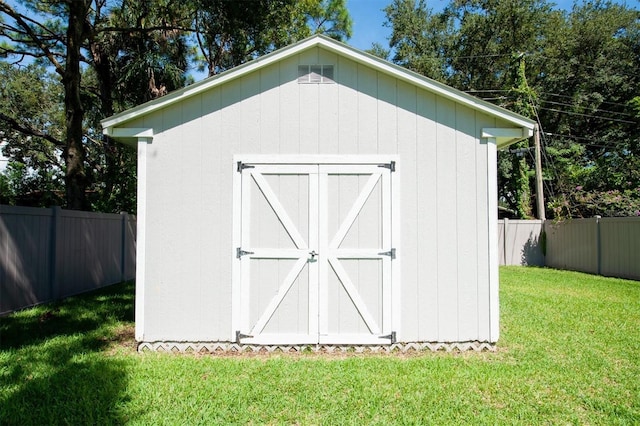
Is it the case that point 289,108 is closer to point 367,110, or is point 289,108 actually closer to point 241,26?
point 367,110

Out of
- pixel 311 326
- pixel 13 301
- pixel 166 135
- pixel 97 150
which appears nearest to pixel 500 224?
pixel 311 326

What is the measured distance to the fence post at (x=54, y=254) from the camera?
7.66 m

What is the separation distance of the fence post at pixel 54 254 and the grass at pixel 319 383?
1.67 m

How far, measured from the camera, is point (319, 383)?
4.01m

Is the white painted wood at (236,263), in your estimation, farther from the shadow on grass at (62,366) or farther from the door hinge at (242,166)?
the shadow on grass at (62,366)

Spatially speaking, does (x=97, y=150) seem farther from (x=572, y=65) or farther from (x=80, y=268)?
(x=572, y=65)

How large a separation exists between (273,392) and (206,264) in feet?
6.06

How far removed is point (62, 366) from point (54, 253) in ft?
12.6

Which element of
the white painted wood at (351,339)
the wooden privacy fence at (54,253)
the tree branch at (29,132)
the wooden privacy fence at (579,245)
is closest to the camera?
the white painted wood at (351,339)

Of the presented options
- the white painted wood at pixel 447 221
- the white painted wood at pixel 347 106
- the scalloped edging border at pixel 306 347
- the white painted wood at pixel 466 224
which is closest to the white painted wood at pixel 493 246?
the white painted wood at pixel 466 224

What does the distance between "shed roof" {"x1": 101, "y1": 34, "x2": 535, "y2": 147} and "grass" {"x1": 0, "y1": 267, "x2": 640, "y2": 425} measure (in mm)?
2507

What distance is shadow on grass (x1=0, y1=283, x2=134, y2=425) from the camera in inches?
135

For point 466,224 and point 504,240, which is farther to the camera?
point 504,240

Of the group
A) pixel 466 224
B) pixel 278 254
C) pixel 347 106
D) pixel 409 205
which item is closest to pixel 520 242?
pixel 466 224
